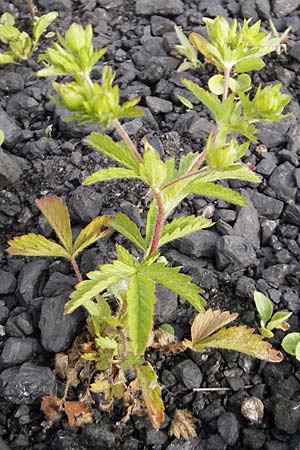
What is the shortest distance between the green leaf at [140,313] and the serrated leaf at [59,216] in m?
0.49

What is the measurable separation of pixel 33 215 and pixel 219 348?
3.06 ft

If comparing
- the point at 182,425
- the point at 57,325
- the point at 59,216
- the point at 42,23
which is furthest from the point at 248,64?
the point at 42,23

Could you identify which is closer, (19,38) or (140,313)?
(140,313)

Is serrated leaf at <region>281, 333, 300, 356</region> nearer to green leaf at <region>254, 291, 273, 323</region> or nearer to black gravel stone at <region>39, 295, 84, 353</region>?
green leaf at <region>254, 291, 273, 323</region>

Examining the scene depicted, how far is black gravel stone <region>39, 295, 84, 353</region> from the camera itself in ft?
6.61

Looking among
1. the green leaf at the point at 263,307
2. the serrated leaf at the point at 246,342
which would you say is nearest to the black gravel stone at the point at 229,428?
the serrated leaf at the point at 246,342

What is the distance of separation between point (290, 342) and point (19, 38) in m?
2.00

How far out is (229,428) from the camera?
1.89 m

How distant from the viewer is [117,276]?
159 cm

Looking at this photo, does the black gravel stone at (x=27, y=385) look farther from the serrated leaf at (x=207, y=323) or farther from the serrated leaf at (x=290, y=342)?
the serrated leaf at (x=290, y=342)

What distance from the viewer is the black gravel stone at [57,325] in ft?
6.61

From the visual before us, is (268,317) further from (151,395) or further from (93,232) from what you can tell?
(93,232)

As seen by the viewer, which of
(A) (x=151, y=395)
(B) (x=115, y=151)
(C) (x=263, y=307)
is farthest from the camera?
(C) (x=263, y=307)

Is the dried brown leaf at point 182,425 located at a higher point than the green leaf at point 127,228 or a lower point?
lower
